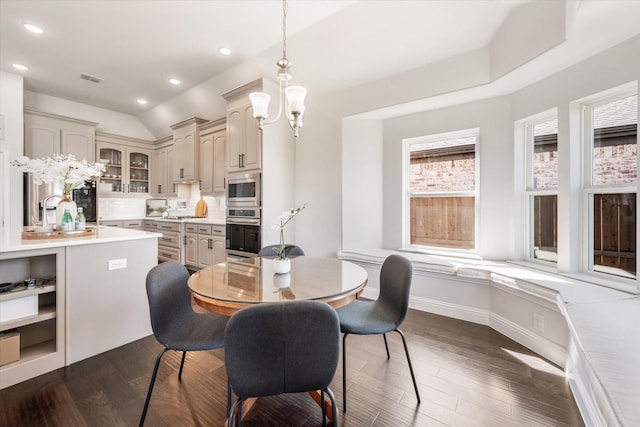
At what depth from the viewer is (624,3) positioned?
150 centimetres

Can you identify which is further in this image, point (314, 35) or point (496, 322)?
point (314, 35)

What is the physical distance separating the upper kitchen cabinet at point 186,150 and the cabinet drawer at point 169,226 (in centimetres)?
81

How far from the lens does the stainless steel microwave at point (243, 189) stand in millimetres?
3482

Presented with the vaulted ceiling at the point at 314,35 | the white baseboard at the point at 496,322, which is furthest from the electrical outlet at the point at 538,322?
the vaulted ceiling at the point at 314,35

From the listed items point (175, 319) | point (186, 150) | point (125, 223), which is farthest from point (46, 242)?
point (125, 223)

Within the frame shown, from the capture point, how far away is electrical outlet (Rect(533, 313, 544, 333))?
85.1 inches

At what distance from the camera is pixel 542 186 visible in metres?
2.60

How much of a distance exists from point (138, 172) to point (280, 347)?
610 centimetres

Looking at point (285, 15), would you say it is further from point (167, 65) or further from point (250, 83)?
point (167, 65)

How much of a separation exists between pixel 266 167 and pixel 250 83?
1.10 meters

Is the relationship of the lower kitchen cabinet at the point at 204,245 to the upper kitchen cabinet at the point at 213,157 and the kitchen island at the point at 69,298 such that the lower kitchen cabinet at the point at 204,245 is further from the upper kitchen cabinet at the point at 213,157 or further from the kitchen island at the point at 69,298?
the kitchen island at the point at 69,298

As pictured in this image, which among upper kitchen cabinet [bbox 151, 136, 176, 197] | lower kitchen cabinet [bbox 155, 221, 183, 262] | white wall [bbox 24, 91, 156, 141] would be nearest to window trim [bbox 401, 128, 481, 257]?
lower kitchen cabinet [bbox 155, 221, 183, 262]

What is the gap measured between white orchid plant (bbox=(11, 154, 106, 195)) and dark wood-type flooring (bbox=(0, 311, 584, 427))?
4.95 ft

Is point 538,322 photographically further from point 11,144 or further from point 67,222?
point 11,144
